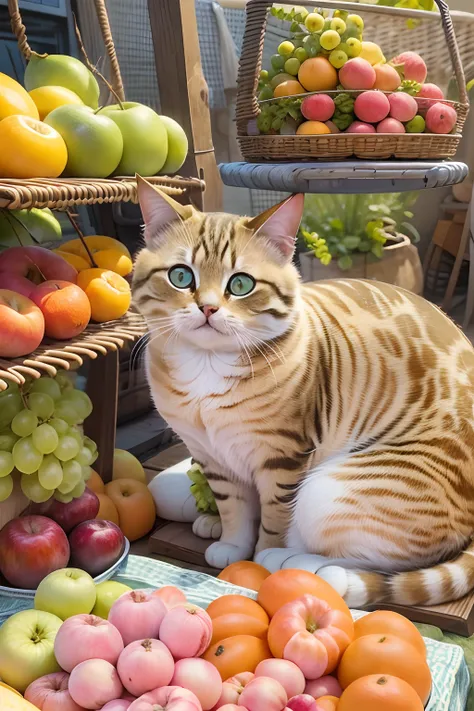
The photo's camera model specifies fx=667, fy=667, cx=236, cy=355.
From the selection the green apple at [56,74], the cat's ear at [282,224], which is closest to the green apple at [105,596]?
the cat's ear at [282,224]

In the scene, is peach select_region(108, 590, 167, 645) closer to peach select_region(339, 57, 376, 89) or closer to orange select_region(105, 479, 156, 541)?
orange select_region(105, 479, 156, 541)

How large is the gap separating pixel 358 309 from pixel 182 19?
88cm

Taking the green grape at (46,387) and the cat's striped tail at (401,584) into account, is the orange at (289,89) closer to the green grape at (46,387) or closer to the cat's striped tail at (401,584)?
the green grape at (46,387)

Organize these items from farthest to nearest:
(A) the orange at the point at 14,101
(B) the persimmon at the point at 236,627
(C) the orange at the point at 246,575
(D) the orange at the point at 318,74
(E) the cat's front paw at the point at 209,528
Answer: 1. (D) the orange at the point at 318,74
2. (E) the cat's front paw at the point at 209,528
3. (C) the orange at the point at 246,575
4. (A) the orange at the point at 14,101
5. (B) the persimmon at the point at 236,627

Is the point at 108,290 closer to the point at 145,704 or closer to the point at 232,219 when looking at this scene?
the point at 232,219

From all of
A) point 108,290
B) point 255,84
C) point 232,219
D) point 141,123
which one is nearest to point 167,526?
point 108,290

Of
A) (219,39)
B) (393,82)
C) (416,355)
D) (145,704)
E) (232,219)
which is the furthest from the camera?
(219,39)

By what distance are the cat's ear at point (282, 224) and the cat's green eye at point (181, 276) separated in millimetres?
144

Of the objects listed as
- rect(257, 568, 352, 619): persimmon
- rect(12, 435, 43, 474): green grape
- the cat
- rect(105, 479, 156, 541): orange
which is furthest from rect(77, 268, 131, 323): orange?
rect(257, 568, 352, 619): persimmon

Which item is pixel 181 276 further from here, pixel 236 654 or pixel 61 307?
pixel 236 654

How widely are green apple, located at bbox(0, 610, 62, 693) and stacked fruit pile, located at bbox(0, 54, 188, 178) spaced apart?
0.74 metres

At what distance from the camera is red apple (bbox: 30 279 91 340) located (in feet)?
3.96

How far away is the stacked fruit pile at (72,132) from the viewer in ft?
3.66

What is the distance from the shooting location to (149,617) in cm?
98
